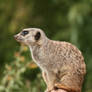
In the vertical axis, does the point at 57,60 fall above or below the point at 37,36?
below

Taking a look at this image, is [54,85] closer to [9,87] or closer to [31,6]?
[9,87]

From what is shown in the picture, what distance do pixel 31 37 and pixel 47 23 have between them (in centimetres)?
650

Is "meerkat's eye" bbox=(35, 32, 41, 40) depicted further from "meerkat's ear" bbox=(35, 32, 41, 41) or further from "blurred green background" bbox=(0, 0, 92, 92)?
"blurred green background" bbox=(0, 0, 92, 92)

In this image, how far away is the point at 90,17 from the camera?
12469 mm

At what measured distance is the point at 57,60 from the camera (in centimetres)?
690

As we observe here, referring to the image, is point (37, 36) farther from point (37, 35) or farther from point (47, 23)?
point (47, 23)

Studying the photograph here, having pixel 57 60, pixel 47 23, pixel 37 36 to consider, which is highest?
pixel 37 36

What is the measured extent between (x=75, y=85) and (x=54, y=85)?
0.24 metres

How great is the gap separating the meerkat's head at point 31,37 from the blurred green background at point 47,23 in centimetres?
366

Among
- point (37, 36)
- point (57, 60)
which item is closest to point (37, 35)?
point (37, 36)

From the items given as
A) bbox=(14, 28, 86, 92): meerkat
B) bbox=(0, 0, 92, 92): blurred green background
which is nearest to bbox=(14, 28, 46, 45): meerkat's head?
bbox=(14, 28, 86, 92): meerkat

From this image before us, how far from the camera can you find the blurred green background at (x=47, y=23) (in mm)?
11633

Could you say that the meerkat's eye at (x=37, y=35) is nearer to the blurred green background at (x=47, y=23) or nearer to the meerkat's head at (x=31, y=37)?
the meerkat's head at (x=31, y=37)

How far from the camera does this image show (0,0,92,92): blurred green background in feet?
38.2
